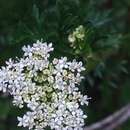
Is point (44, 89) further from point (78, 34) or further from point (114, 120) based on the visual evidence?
point (114, 120)

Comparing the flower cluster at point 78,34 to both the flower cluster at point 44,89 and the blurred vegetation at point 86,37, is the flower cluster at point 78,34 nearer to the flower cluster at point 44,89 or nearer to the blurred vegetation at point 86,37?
the blurred vegetation at point 86,37

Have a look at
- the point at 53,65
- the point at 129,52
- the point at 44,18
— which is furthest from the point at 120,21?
the point at 53,65

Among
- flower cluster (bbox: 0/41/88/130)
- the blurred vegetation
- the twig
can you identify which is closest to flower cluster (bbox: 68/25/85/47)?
the blurred vegetation

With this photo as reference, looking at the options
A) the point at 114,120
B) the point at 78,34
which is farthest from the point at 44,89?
the point at 114,120

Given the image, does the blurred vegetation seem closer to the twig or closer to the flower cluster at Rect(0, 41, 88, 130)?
the twig

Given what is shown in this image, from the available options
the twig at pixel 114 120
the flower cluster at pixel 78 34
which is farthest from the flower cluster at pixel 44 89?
the twig at pixel 114 120

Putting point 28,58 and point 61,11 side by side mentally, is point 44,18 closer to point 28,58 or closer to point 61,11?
point 61,11

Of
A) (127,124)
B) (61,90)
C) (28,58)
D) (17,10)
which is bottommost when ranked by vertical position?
(61,90)
